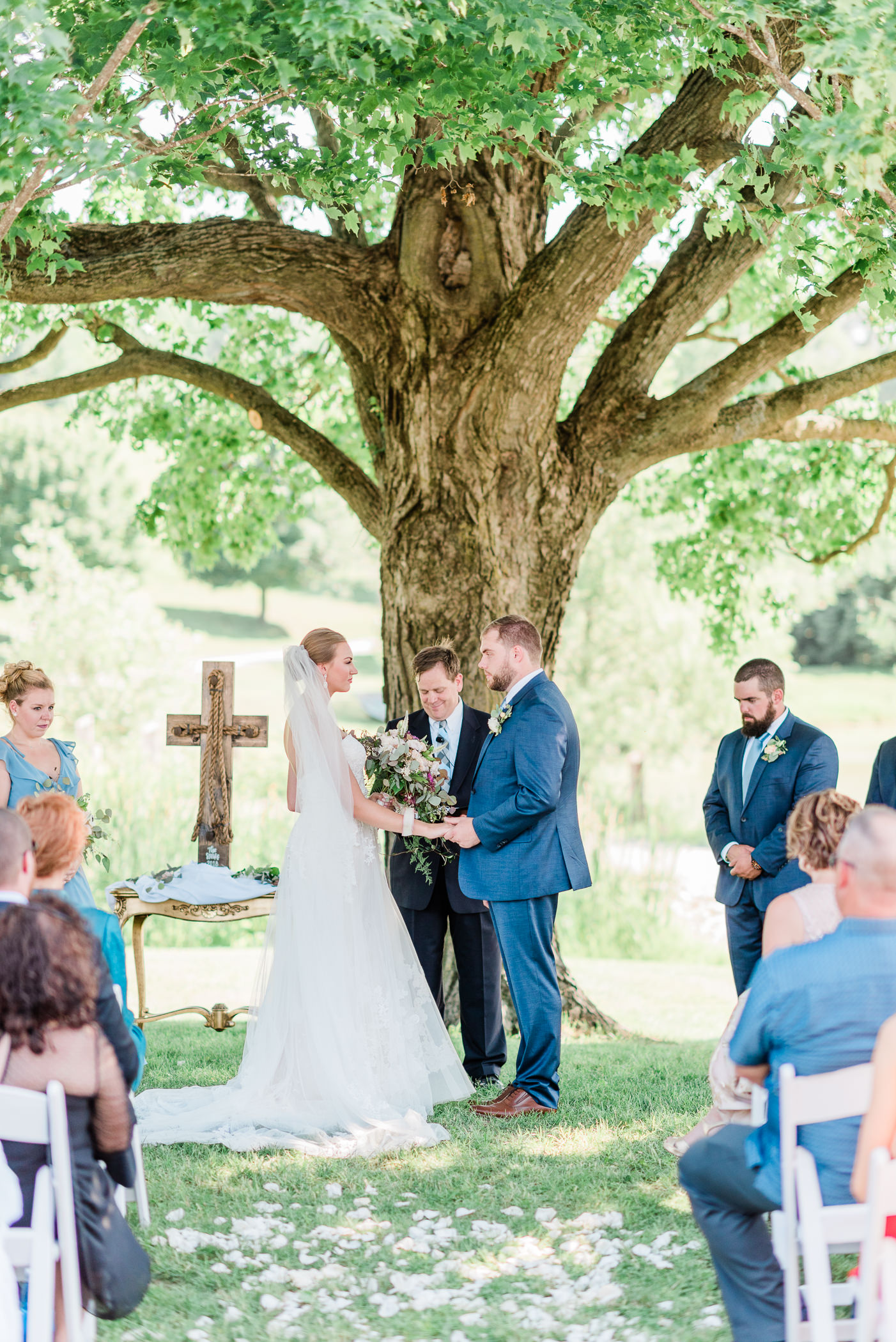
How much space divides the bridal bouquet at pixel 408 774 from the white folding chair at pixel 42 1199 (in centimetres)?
346

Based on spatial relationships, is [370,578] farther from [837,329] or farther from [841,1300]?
[841,1300]

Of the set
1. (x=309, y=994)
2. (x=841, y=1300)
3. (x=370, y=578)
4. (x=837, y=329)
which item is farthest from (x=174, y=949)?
(x=370, y=578)

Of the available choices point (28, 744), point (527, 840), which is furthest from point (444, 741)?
point (28, 744)

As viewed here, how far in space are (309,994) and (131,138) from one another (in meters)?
3.85

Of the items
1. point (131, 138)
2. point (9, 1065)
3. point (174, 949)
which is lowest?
point (174, 949)

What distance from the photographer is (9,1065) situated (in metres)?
3.18

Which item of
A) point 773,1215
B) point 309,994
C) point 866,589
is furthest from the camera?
point 866,589

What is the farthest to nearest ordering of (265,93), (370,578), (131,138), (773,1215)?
(370,578) → (265,93) → (131,138) → (773,1215)

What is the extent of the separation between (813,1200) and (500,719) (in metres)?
3.41

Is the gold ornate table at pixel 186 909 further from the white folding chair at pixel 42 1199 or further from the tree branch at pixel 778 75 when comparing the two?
the tree branch at pixel 778 75

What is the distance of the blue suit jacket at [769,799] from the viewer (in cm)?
638

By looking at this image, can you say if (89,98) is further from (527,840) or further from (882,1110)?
(882,1110)

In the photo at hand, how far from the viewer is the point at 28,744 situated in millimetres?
6711

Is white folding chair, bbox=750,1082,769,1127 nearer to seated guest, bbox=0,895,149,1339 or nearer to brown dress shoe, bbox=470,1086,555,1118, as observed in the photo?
brown dress shoe, bbox=470,1086,555,1118
